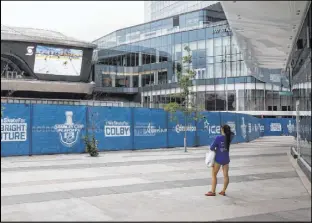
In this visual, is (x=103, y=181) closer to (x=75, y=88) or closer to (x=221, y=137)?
(x=221, y=137)

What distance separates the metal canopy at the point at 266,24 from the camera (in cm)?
774

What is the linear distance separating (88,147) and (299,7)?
12.4 metres

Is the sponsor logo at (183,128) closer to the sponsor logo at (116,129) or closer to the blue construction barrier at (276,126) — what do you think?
the sponsor logo at (116,129)

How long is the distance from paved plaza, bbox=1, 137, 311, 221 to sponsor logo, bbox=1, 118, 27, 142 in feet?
12.1

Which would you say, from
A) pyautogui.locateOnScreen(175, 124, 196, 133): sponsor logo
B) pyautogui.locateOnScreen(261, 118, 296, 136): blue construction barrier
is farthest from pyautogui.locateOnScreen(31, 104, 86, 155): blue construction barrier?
pyautogui.locateOnScreen(261, 118, 296, 136): blue construction barrier

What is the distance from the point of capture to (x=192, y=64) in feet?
233

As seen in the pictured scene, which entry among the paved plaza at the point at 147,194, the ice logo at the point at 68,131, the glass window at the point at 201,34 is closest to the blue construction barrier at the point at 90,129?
the ice logo at the point at 68,131

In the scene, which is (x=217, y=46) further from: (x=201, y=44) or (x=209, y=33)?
(x=201, y=44)

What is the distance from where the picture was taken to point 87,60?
7125 cm

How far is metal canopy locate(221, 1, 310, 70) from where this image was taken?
7739 millimetres

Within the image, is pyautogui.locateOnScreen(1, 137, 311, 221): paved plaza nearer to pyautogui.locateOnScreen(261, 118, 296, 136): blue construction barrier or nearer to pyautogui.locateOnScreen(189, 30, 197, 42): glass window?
pyautogui.locateOnScreen(261, 118, 296, 136): blue construction barrier

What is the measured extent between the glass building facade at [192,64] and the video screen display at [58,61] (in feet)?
41.3

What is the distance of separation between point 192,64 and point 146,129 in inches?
1939

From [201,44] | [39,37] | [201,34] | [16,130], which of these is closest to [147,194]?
[16,130]
